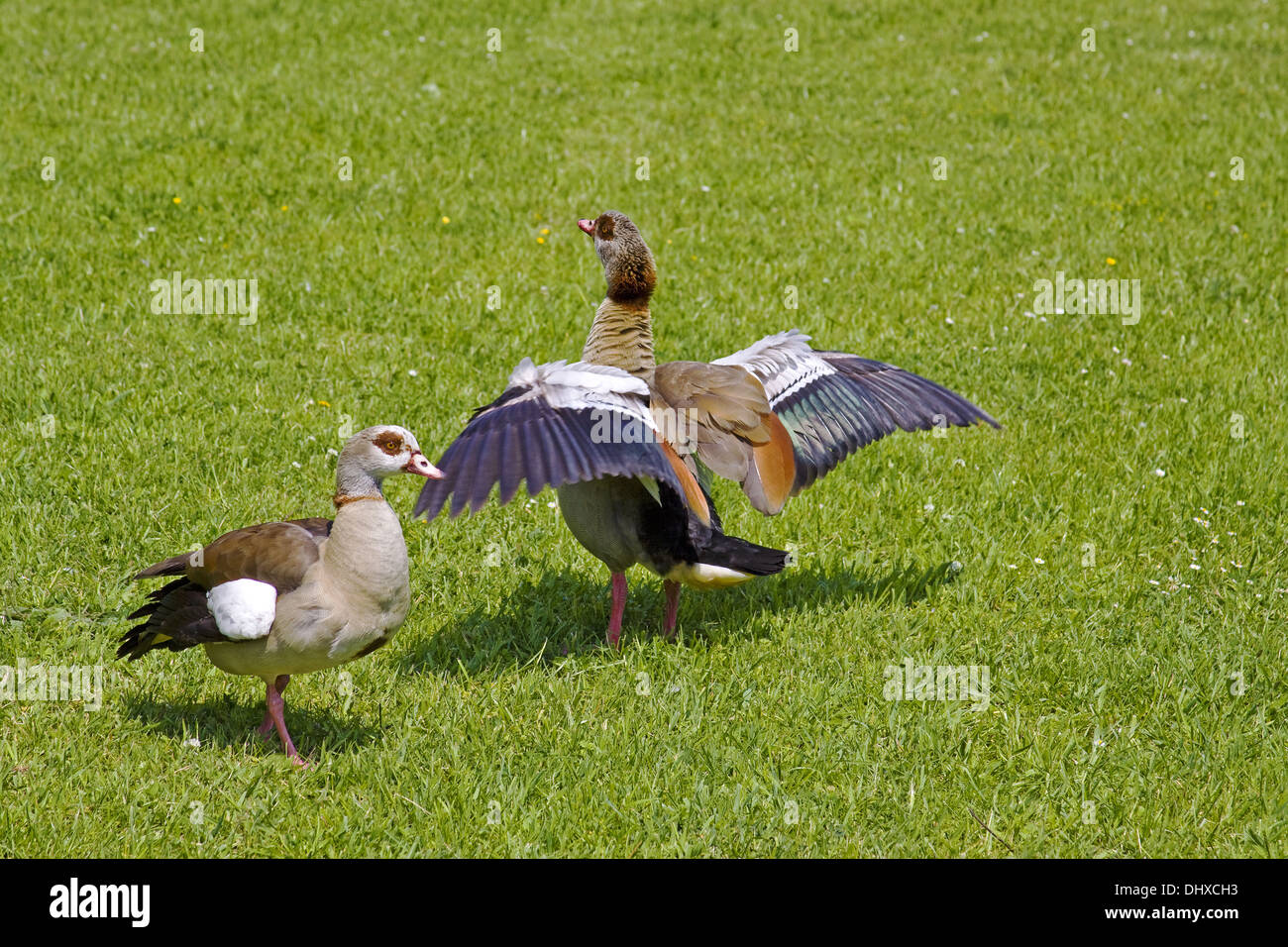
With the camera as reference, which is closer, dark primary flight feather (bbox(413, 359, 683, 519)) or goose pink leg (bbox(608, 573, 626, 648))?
dark primary flight feather (bbox(413, 359, 683, 519))

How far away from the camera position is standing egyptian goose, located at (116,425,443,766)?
459cm

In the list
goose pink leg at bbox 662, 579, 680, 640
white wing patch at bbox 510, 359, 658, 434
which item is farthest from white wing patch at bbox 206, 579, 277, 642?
goose pink leg at bbox 662, 579, 680, 640

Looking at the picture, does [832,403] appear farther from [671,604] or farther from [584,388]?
[584,388]

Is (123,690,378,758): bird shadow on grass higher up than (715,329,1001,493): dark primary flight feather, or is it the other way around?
(715,329,1001,493): dark primary flight feather

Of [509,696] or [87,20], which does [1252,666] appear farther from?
[87,20]

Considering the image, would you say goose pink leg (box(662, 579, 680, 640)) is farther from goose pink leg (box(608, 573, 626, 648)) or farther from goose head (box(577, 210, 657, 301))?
goose head (box(577, 210, 657, 301))

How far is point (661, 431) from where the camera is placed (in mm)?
5590

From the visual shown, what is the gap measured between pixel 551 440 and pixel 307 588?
3.63 feet

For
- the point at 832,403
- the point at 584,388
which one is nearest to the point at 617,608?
the point at 584,388

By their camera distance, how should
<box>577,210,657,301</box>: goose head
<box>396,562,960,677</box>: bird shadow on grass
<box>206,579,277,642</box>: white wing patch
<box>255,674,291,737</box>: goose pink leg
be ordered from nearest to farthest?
1. <box>206,579,277,642</box>: white wing patch
2. <box>255,674,291,737</box>: goose pink leg
3. <box>396,562,960,677</box>: bird shadow on grass
4. <box>577,210,657,301</box>: goose head

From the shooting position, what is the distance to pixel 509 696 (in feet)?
18.3

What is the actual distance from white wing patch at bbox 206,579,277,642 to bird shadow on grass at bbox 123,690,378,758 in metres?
0.74

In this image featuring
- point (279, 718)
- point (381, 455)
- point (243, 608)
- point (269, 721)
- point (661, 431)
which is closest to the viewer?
point (243, 608)
